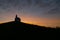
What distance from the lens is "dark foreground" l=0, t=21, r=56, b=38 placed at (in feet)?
45.7

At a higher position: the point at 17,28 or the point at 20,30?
the point at 17,28

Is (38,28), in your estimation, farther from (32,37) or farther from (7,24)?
(7,24)

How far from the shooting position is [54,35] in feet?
49.3

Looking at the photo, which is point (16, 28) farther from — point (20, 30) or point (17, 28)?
point (20, 30)

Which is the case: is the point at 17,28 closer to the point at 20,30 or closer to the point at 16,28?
the point at 16,28

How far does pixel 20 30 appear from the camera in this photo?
14.1 metres

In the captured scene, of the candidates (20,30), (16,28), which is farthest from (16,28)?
(20,30)

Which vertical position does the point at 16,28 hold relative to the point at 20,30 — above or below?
above

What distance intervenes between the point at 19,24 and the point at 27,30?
1198 mm

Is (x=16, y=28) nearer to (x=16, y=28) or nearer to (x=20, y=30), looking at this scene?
(x=16, y=28)

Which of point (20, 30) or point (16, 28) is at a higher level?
point (16, 28)

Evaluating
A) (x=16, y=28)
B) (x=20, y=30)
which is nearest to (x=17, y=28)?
(x=16, y=28)

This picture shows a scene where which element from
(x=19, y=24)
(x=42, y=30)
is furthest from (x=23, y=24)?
(x=42, y=30)

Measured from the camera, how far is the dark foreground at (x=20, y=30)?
45.7 ft
